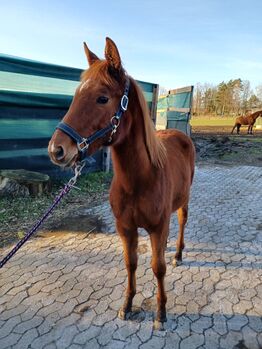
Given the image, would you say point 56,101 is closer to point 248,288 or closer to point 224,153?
point 248,288

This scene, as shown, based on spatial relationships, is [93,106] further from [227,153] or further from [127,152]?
[227,153]

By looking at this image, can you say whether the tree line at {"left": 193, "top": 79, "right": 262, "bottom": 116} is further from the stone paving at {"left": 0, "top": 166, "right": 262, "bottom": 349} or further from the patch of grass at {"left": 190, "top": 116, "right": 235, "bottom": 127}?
the stone paving at {"left": 0, "top": 166, "right": 262, "bottom": 349}

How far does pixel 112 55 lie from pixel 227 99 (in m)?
58.5

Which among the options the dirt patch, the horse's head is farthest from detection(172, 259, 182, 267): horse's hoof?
the dirt patch

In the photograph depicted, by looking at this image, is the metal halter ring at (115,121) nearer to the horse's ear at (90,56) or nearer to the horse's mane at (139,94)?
the horse's mane at (139,94)

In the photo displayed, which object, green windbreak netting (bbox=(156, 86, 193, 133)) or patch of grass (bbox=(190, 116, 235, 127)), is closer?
green windbreak netting (bbox=(156, 86, 193, 133))

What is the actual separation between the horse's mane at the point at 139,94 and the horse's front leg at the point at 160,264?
599 mm

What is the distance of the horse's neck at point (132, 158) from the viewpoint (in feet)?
6.26

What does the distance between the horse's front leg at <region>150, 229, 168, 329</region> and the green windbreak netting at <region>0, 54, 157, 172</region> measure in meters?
4.19

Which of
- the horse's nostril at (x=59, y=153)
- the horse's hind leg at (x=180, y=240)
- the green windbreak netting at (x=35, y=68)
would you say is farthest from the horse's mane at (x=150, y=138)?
the green windbreak netting at (x=35, y=68)

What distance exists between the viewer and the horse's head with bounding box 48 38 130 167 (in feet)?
4.86

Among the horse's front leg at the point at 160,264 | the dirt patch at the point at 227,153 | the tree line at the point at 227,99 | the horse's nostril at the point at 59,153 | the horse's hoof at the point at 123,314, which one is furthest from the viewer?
the tree line at the point at 227,99

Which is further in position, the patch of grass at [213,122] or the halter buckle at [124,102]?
the patch of grass at [213,122]

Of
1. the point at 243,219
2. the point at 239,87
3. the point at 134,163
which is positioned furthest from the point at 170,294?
the point at 239,87
